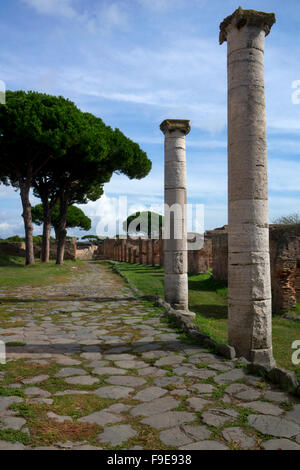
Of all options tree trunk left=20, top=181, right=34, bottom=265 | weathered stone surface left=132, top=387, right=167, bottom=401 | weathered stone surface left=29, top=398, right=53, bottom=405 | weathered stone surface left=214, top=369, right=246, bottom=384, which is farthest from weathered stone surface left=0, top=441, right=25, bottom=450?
tree trunk left=20, top=181, right=34, bottom=265

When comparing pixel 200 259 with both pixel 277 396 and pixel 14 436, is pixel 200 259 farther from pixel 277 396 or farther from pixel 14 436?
pixel 14 436

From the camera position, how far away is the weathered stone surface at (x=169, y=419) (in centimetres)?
305

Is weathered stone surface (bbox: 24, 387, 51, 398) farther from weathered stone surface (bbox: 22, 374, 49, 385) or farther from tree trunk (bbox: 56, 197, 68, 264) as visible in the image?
tree trunk (bbox: 56, 197, 68, 264)

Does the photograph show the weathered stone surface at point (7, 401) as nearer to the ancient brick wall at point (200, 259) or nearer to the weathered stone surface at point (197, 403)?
the weathered stone surface at point (197, 403)

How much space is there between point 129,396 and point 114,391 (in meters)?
0.20

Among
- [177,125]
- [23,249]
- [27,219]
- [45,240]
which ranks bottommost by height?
[23,249]

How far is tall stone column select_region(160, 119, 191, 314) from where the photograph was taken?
9.12 m

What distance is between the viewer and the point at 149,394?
3.71 metres

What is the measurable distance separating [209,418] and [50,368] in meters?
1.99

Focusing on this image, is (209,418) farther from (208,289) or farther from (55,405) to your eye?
(208,289)

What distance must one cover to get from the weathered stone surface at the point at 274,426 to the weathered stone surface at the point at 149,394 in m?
0.89

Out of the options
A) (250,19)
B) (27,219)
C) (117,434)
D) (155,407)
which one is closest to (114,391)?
(155,407)

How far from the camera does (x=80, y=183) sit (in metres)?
24.1

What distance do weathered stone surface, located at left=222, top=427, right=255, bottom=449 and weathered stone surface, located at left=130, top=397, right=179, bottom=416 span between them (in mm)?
599
